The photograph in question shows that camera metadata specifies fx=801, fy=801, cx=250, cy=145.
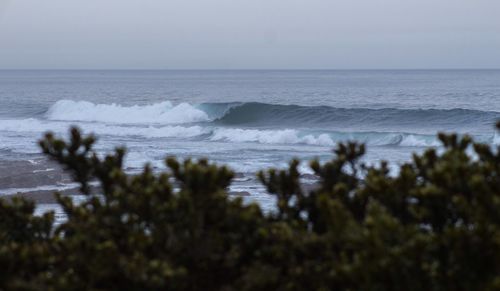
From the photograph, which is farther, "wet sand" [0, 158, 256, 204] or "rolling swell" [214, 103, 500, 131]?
"rolling swell" [214, 103, 500, 131]

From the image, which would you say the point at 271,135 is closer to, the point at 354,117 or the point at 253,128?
the point at 253,128

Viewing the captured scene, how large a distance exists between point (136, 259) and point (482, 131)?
3433 centimetres

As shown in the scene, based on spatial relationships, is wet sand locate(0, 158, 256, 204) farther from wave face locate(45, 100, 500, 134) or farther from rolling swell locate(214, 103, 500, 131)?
rolling swell locate(214, 103, 500, 131)

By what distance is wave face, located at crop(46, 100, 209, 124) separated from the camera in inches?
1865

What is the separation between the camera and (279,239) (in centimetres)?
371

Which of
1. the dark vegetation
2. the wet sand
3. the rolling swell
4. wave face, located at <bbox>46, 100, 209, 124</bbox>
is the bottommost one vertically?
wave face, located at <bbox>46, 100, 209, 124</bbox>

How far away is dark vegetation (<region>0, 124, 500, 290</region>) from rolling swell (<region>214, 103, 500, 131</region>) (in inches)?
1372

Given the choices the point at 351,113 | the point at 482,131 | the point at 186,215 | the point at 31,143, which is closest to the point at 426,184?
the point at 186,215

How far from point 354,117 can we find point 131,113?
14328 mm

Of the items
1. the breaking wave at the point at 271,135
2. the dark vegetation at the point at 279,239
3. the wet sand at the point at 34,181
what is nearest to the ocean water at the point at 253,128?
the breaking wave at the point at 271,135

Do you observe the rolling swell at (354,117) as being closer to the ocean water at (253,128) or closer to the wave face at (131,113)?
the ocean water at (253,128)

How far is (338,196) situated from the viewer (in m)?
4.09

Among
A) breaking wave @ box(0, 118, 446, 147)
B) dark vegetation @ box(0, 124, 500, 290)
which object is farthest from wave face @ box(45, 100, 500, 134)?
dark vegetation @ box(0, 124, 500, 290)

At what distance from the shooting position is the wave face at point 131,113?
47.4 metres
